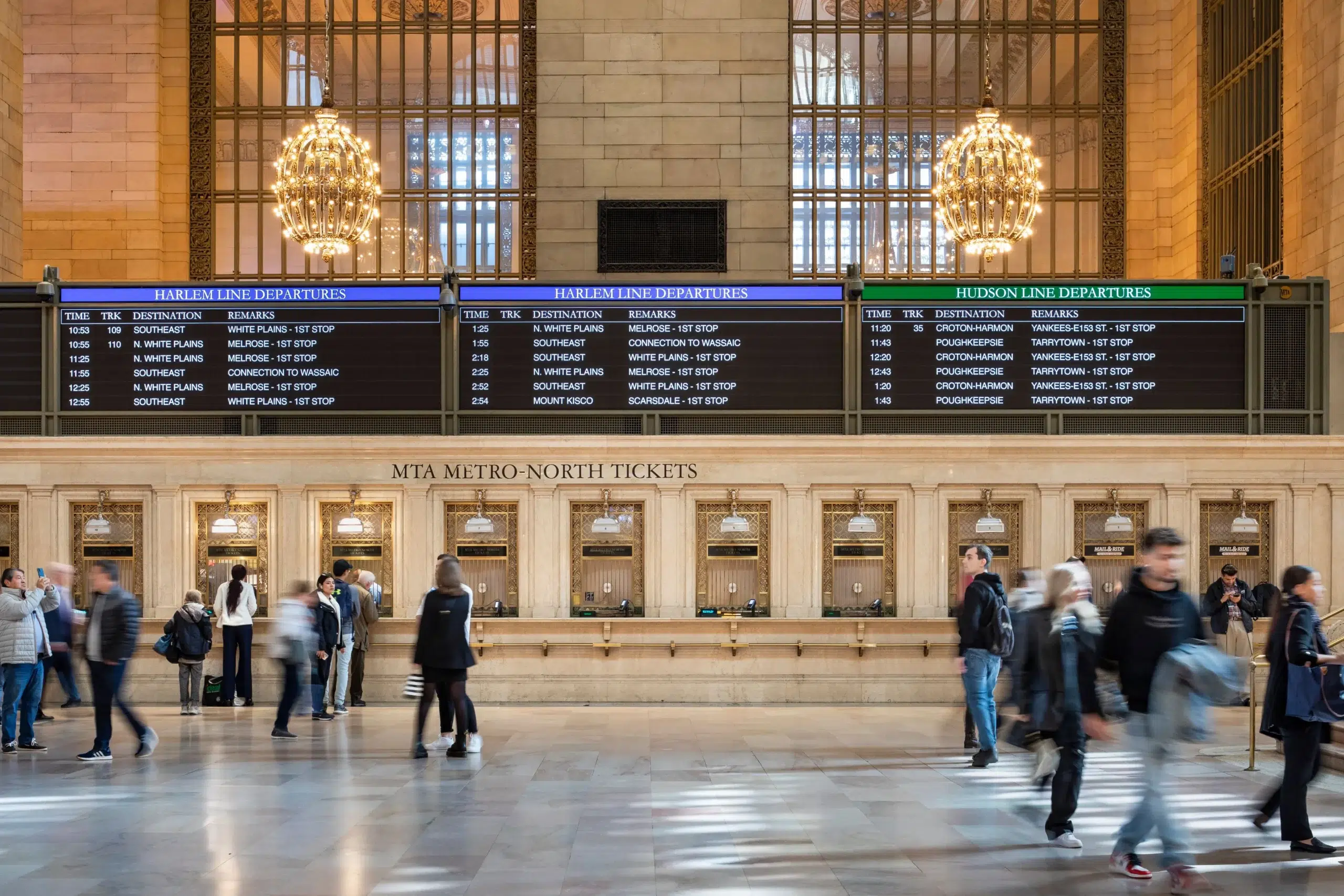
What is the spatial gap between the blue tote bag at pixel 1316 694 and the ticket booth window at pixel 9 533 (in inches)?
570

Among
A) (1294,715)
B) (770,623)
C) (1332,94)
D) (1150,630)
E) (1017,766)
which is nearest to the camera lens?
(1150,630)

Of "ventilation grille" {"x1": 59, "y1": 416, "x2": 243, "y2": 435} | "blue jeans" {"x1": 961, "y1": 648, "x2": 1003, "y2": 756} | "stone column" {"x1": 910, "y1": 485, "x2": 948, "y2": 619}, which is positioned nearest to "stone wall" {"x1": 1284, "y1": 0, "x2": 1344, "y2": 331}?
"stone column" {"x1": 910, "y1": 485, "x2": 948, "y2": 619}

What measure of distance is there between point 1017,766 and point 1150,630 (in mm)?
4605

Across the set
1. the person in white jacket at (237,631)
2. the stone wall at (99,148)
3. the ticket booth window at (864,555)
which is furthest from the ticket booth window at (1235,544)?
the stone wall at (99,148)

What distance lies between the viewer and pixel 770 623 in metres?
16.3

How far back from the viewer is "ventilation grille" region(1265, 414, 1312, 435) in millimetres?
16297

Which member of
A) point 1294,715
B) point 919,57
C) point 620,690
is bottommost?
point 620,690

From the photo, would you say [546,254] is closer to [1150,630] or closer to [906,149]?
[906,149]

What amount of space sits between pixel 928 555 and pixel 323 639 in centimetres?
721

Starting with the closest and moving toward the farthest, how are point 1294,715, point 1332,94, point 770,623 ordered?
point 1294,715, point 770,623, point 1332,94

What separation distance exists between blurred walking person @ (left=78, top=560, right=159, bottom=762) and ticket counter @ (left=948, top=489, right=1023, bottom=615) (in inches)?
372

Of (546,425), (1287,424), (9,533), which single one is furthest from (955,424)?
(9,533)

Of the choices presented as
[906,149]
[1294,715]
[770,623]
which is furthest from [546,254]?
[1294,715]

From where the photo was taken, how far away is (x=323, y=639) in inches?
579
